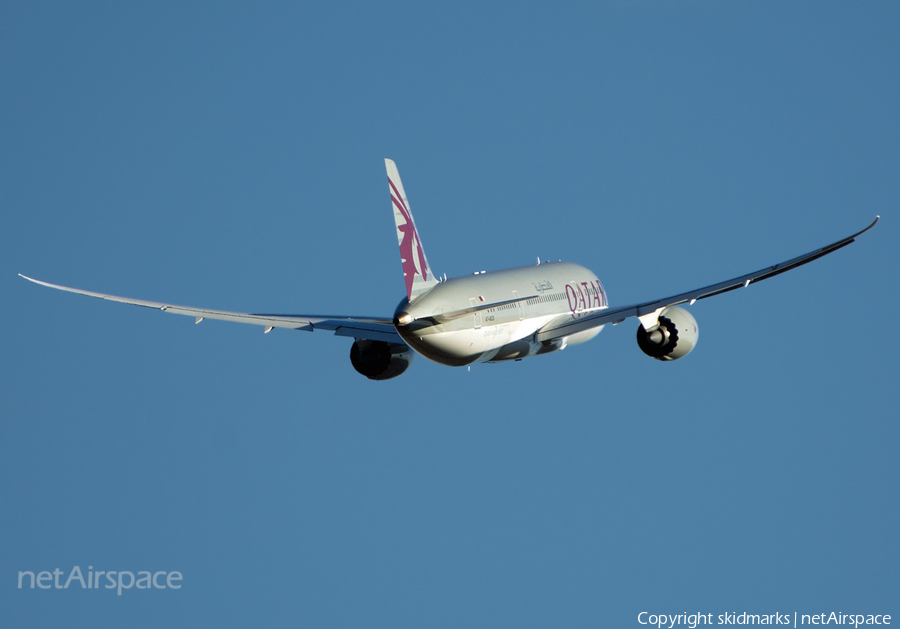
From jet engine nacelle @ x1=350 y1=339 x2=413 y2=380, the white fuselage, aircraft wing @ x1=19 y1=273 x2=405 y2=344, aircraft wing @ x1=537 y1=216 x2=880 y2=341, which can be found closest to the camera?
aircraft wing @ x1=537 y1=216 x2=880 y2=341

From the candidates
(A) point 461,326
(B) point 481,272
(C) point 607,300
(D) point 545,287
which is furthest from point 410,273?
(C) point 607,300

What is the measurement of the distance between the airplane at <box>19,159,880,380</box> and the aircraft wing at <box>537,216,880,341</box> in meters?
0.04

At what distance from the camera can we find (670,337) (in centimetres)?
4844

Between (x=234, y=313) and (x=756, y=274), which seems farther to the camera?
(x=234, y=313)

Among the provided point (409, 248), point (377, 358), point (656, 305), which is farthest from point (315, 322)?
point (656, 305)

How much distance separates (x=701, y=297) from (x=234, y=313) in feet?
53.6

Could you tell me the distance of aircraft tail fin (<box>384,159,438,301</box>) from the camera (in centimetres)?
4334

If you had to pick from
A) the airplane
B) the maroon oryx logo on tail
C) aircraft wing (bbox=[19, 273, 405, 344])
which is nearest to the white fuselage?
the airplane

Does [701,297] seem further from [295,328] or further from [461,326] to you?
[295,328]

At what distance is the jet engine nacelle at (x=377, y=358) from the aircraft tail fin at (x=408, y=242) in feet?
21.9

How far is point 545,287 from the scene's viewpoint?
171 feet

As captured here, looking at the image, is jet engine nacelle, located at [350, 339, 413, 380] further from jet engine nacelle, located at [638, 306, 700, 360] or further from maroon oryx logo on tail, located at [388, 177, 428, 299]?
jet engine nacelle, located at [638, 306, 700, 360]

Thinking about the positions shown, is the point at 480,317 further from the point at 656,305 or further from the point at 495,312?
the point at 656,305

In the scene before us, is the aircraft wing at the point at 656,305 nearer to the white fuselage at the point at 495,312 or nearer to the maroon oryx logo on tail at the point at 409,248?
the white fuselage at the point at 495,312
